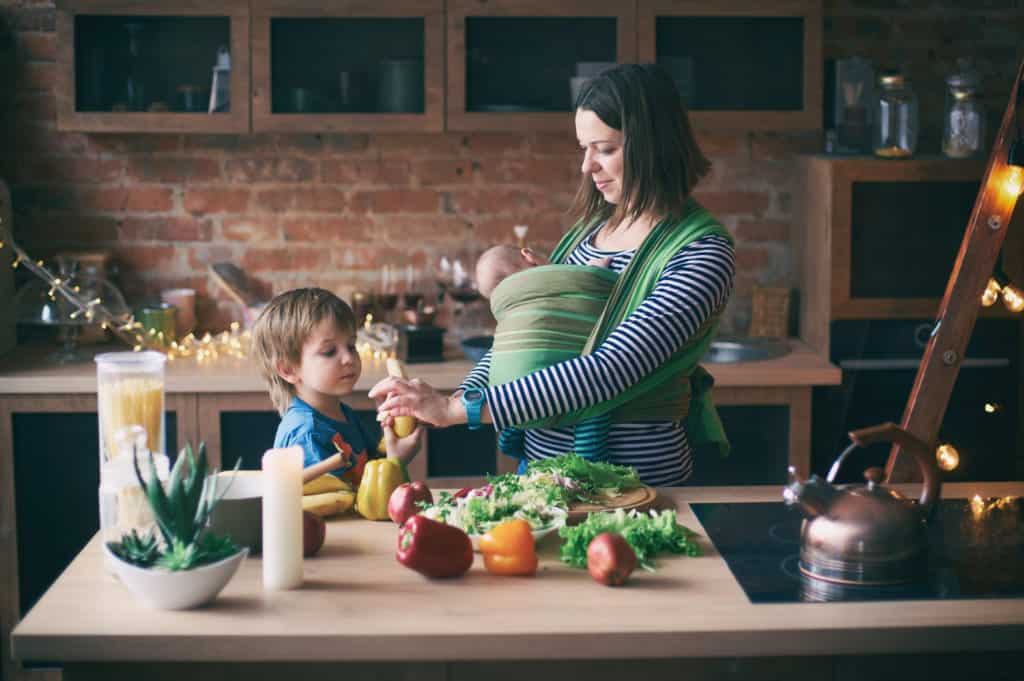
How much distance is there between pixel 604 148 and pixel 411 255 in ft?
6.10

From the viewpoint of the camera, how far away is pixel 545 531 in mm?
1952

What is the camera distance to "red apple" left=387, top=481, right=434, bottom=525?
206 cm

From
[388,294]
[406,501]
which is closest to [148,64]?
[388,294]

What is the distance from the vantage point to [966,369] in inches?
146

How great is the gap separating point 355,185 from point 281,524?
2.48 meters

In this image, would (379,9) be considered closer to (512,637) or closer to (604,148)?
(604,148)

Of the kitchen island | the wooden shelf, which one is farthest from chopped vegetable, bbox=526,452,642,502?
the wooden shelf

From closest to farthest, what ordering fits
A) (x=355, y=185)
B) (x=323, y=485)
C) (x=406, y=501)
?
(x=406, y=501) → (x=323, y=485) → (x=355, y=185)

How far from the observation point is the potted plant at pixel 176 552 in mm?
1704

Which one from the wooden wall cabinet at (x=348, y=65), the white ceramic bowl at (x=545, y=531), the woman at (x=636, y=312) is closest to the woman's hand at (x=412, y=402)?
the woman at (x=636, y=312)

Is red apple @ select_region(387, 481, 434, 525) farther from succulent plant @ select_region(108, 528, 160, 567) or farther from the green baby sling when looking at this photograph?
succulent plant @ select_region(108, 528, 160, 567)

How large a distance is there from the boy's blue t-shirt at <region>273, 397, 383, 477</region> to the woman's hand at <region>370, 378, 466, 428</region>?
0.42 feet

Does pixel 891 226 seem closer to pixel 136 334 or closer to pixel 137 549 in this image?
pixel 136 334

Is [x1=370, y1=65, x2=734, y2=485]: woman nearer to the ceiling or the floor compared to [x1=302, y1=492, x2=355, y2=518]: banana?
nearer to the ceiling
